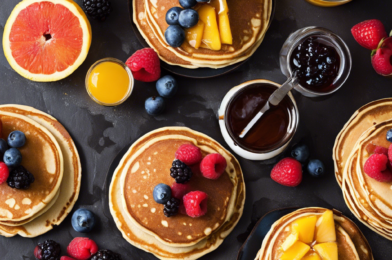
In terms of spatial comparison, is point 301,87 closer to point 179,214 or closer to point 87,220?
point 179,214

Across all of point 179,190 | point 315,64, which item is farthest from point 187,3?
point 179,190

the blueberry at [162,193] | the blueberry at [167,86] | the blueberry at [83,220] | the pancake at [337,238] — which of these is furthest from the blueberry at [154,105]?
the pancake at [337,238]

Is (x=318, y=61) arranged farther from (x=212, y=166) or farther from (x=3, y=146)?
(x=3, y=146)

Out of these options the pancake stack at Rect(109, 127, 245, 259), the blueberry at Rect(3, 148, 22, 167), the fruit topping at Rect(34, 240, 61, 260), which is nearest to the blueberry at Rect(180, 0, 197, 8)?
the pancake stack at Rect(109, 127, 245, 259)

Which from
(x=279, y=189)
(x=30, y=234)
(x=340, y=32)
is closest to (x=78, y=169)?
(x=30, y=234)

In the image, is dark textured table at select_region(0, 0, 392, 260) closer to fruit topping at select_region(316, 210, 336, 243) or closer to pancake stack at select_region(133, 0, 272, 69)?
pancake stack at select_region(133, 0, 272, 69)

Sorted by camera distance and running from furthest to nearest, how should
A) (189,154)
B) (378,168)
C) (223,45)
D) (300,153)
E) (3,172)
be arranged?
1. (300,153)
2. (223,45)
3. (189,154)
4. (3,172)
5. (378,168)
